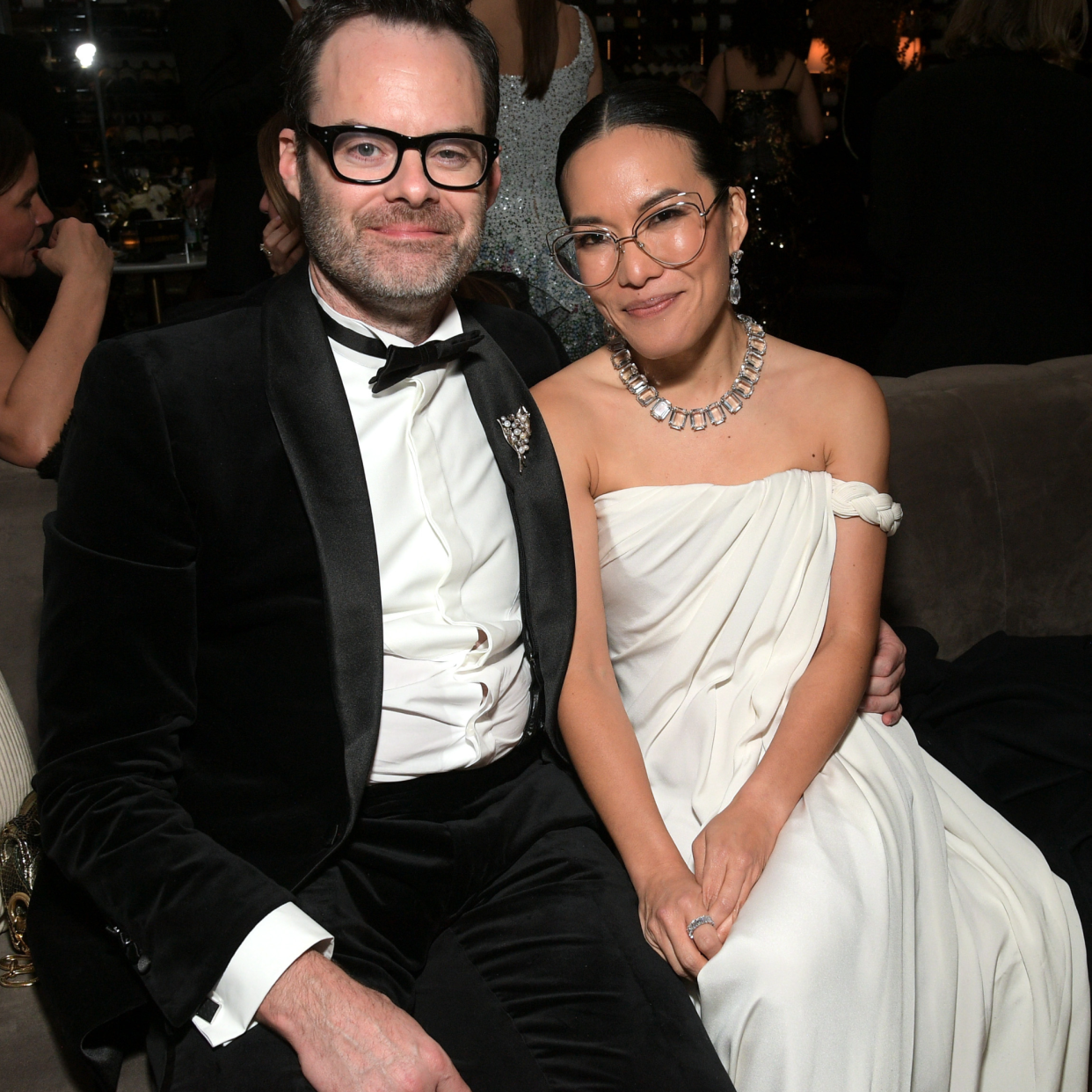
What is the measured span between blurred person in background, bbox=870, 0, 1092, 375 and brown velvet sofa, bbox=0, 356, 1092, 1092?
1.96ft

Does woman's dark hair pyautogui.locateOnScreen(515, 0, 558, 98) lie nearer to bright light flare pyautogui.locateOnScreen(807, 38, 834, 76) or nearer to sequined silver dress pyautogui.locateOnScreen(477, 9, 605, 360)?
sequined silver dress pyautogui.locateOnScreen(477, 9, 605, 360)

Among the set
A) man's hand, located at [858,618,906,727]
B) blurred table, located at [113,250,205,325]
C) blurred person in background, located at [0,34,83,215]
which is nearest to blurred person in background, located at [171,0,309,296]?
blurred person in background, located at [0,34,83,215]

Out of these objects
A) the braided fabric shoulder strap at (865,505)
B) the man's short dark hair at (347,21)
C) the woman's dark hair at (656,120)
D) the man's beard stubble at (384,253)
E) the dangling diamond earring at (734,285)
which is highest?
the man's short dark hair at (347,21)

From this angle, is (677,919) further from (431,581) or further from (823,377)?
(823,377)

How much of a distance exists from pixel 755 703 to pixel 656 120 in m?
0.92

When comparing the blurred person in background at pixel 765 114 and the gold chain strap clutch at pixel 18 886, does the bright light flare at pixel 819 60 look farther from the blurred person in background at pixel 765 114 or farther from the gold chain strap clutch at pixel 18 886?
the gold chain strap clutch at pixel 18 886

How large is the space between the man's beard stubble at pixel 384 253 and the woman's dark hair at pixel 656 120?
0.29 metres

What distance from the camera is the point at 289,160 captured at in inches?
63.7

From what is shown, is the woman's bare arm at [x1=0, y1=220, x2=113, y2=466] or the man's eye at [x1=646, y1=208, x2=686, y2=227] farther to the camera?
the woman's bare arm at [x1=0, y1=220, x2=113, y2=466]

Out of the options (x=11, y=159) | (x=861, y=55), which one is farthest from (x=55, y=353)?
(x=861, y=55)

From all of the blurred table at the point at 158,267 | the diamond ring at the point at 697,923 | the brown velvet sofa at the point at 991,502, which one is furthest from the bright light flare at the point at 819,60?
the diamond ring at the point at 697,923

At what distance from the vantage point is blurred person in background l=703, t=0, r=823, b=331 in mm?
4465

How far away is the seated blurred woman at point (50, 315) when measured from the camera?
7.14 ft

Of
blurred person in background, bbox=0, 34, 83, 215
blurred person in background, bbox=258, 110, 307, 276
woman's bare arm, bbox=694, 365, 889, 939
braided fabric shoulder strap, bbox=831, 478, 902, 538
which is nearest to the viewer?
woman's bare arm, bbox=694, 365, 889, 939
